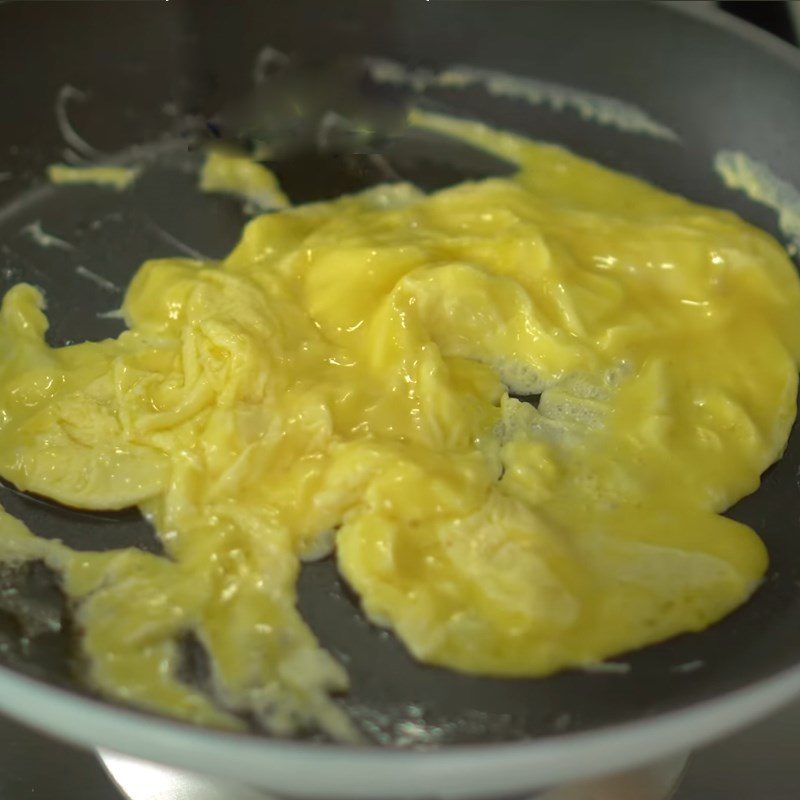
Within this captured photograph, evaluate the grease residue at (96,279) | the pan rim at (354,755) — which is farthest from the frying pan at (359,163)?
the pan rim at (354,755)

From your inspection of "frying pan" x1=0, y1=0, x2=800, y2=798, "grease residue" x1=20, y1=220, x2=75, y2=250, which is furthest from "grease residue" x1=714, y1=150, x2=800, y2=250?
"grease residue" x1=20, y1=220, x2=75, y2=250

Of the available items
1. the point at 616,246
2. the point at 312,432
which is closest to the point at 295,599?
the point at 312,432

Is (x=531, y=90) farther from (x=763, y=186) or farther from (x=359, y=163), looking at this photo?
(x=763, y=186)

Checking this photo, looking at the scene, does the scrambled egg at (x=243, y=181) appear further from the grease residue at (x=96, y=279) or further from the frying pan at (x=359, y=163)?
the grease residue at (x=96, y=279)

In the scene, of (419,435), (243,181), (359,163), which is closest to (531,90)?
(359,163)

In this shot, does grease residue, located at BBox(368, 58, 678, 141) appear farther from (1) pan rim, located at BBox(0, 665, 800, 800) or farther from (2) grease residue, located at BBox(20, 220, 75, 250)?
(1) pan rim, located at BBox(0, 665, 800, 800)
